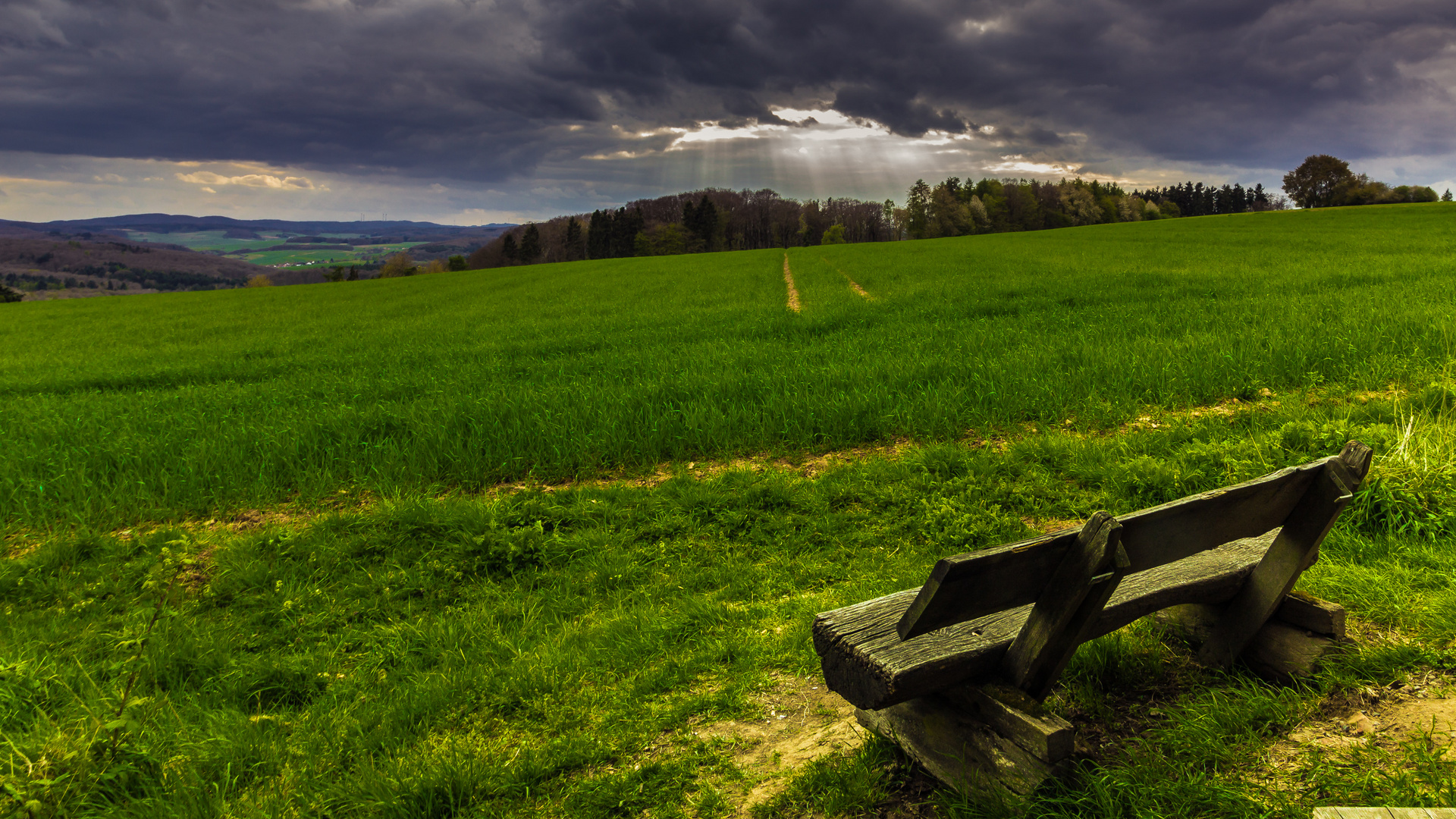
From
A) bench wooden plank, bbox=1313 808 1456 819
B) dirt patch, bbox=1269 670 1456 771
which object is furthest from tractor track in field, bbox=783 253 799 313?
bench wooden plank, bbox=1313 808 1456 819

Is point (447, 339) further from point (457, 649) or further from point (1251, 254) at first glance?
point (1251, 254)

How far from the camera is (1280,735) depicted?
252cm

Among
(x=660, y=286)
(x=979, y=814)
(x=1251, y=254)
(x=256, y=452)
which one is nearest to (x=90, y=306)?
(x=660, y=286)

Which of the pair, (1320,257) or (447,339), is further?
(1320,257)

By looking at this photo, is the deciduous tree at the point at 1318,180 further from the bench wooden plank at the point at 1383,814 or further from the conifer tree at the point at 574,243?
the bench wooden plank at the point at 1383,814

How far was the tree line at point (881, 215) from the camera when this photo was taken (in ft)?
321

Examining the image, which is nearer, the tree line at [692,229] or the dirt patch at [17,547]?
the dirt patch at [17,547]

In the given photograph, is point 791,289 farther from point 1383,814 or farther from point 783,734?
point 1383,814

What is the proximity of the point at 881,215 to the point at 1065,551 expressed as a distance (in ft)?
465

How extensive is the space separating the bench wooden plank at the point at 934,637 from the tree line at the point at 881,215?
292ft

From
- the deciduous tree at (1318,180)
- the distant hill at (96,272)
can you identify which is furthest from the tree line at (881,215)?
the distant hill at (96,272)

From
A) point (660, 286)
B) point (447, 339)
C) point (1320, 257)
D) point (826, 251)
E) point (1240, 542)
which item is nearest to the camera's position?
point (1240, 542)

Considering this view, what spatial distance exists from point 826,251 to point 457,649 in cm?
5507

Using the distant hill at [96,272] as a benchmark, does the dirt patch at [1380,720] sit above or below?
below
